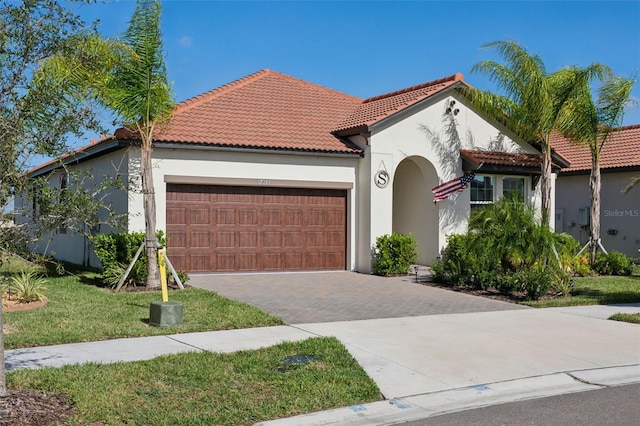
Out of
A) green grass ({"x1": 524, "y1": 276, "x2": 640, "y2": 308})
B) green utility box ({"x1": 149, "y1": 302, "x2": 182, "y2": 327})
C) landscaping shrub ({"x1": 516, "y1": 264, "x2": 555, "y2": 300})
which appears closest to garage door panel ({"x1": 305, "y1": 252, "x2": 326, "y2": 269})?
landscaping shrub ({"x1": 516, "y1": 264, "x2": 555, "y2": 300})

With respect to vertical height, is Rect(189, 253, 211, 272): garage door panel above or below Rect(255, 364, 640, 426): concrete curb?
above

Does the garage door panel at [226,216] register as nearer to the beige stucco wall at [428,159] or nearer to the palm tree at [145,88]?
the palm tree at [145,88]

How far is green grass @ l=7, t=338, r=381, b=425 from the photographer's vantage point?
6047mm

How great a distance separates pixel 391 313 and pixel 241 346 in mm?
3902

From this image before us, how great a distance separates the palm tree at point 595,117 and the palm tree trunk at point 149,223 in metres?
11.4

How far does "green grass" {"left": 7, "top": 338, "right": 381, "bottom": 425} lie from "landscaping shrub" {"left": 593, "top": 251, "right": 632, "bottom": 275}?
13.6 meters

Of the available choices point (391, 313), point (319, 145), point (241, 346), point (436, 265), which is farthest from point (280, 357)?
point (319, 145)

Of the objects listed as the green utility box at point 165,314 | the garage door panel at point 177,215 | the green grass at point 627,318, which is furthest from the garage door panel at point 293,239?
the green grass at point 627,318

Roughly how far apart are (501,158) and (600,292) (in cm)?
580

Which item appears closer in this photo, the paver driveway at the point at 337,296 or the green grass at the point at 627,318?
the green grass at the point at 627,318

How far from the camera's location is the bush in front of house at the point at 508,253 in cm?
1462

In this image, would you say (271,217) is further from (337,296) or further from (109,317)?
(109,317)

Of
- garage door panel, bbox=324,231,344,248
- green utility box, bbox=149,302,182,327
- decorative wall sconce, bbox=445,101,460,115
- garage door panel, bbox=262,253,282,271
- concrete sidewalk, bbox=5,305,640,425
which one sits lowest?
concrete sidewalk, bbox=5,305,640,425

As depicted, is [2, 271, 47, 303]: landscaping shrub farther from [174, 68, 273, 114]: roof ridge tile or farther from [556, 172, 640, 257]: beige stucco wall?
[556, 172, 640, 257]: beige stucco wall
